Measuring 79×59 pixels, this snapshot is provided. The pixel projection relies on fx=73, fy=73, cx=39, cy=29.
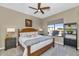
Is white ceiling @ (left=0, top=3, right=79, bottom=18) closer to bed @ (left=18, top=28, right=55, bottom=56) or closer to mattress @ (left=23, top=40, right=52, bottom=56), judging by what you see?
bed @ (left=18, top=28, right=55, bottom=56)

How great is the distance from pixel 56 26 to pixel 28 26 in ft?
1.97

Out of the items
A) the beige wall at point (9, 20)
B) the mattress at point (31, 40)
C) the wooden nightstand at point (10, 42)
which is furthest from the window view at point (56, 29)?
the wooden nightstand at point (10, 42)

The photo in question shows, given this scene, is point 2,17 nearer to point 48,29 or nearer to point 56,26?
point 48,29

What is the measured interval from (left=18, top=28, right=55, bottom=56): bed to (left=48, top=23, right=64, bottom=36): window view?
0.14 m

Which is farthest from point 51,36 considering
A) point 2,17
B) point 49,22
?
point 2,17

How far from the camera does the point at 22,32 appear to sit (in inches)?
56.7

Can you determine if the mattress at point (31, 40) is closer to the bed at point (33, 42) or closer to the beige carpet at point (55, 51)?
the bed at point (33, 42)

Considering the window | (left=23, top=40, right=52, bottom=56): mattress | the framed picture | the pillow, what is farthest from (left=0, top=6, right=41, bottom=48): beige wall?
the window

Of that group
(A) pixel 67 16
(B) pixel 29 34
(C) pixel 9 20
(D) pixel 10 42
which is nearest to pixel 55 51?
(B) pixel 29 34

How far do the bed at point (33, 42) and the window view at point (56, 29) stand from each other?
141 millimetres

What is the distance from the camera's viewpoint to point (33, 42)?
140 cm

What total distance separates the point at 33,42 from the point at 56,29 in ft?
1.89

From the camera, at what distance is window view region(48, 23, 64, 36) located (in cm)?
155

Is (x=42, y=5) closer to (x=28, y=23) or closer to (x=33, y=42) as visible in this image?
(x=28, y=23)
